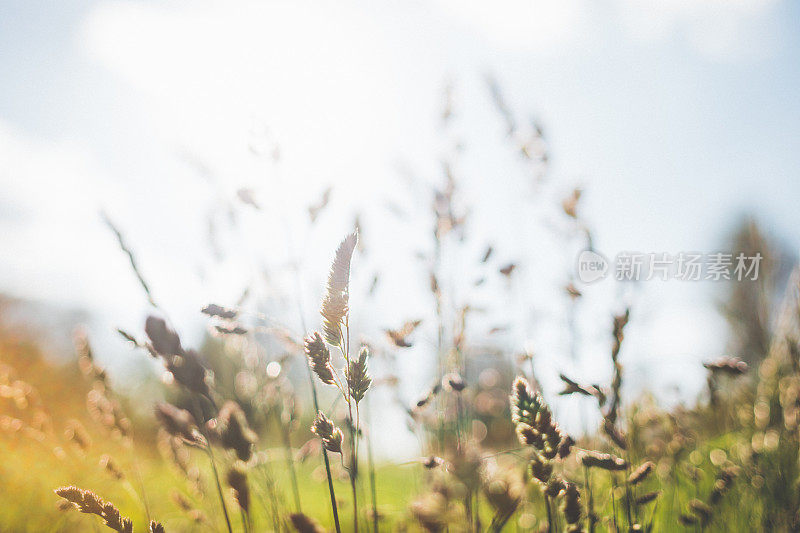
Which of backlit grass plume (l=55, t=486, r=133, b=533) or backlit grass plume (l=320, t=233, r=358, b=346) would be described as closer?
backlit grass plume (l=320, t=233, r=358, b=346)

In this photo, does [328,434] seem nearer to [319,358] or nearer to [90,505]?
[319,358]

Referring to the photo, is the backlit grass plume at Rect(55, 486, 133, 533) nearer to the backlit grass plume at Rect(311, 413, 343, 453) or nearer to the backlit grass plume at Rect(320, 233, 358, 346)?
the backlit grass plume at Rect(311, 413, 343, 453)

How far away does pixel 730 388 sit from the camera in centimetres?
313

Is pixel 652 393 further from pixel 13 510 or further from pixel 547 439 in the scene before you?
pixel 13 510

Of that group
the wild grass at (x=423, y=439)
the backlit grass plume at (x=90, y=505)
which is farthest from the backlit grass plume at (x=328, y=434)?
the backlit grass plume at (x=90, y=505)

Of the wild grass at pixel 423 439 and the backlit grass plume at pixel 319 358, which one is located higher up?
the backlit grass plume at pixel 319 358

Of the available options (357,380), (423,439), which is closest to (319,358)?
(357,380)

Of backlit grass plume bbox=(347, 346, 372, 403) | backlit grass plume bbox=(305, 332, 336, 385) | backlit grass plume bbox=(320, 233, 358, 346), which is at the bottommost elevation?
backlit grass plume bbox=(347, 346, 372, 403)

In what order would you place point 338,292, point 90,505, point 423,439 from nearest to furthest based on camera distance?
point 338,292
point 90,505
point 423,439

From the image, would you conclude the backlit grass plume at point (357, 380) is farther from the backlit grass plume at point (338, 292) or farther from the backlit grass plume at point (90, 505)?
the backlit grass plume at point (90, 505)

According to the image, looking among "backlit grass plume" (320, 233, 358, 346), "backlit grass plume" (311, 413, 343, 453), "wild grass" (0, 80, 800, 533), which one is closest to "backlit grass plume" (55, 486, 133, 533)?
"wild grass" (0, 80, 800, 533)

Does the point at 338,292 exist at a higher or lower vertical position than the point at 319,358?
higher

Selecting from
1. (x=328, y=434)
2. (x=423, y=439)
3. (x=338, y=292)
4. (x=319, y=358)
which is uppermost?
(x=338, y=292)

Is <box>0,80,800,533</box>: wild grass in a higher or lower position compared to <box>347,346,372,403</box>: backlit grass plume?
lower
